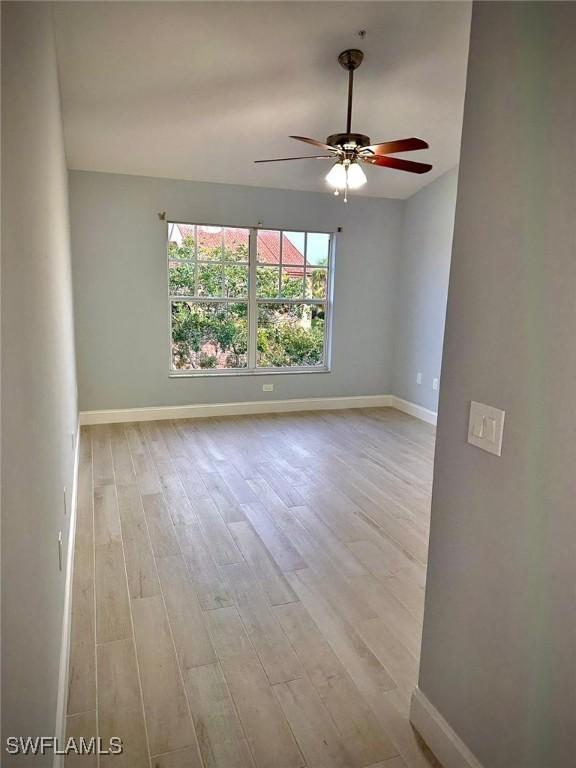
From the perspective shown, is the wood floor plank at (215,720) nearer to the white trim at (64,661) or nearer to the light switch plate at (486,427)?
the white trim at (64,661)

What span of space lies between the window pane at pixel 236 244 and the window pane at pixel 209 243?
0.25 feet

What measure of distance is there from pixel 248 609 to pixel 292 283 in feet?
13.6

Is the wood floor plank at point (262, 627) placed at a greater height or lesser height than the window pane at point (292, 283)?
lesser

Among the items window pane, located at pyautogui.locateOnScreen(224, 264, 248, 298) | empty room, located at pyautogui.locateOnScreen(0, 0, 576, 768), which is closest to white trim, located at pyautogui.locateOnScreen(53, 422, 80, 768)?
empty room, located at pyautogui.locateOnScreen(0, 0, 576, 768)

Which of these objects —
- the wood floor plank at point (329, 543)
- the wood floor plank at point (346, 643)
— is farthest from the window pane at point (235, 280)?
the wood floor plank at point (346, 643)

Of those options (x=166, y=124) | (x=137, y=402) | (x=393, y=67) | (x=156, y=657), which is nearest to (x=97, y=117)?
(x=166, y=124)

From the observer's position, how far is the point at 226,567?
2574mm

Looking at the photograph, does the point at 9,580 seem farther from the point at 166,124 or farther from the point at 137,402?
the point at 137,402

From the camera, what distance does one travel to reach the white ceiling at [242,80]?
8.80ft

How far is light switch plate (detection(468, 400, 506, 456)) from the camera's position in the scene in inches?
51.6

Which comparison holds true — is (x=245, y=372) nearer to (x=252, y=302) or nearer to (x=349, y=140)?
(x=252, y=302)

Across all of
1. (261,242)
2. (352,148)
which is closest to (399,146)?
(352,148)

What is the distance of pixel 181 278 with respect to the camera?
5.30 meters

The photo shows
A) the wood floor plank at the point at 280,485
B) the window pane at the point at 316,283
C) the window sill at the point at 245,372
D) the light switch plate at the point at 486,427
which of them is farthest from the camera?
the window pane at the point at 316,283
